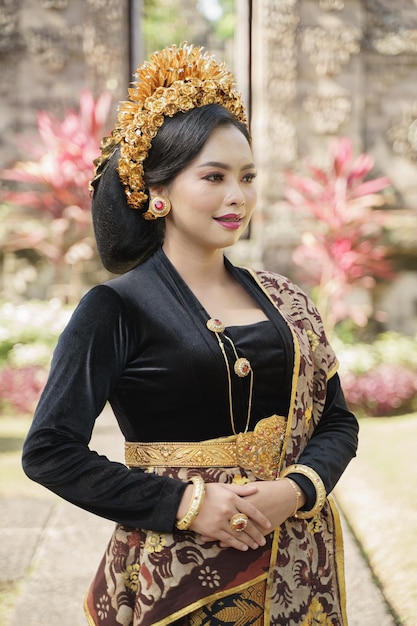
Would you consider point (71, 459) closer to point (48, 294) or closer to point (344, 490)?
point (344, 490)

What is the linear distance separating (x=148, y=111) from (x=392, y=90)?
6803 millimetres

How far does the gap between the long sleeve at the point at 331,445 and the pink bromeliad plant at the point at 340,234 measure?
18.1 feet

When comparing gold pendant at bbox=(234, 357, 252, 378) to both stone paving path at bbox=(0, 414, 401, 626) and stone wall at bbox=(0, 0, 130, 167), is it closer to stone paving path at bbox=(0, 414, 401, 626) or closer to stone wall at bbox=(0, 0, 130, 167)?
stone paving path at bbox=(0, 414, 401, 626)

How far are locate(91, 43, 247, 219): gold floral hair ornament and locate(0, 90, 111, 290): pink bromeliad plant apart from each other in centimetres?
577

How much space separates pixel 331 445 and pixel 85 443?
0.57 m

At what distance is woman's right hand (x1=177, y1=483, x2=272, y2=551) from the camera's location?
1.57 m

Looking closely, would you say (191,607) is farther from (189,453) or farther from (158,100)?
(158,100)

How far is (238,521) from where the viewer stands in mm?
1578

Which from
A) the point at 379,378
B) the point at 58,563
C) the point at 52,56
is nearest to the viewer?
the point at 58,563

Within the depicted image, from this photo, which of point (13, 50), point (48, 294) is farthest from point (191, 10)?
point (48, 294)

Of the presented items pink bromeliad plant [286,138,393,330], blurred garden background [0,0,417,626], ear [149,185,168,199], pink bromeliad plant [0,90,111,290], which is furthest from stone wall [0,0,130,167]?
ear [149,185,168,199]

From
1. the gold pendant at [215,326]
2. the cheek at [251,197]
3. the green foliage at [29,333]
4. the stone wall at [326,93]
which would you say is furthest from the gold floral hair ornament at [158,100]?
the stone wall at [326,93]

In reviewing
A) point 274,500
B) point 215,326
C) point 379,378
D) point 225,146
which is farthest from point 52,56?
point 274,500

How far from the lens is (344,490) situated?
4.59 metres
